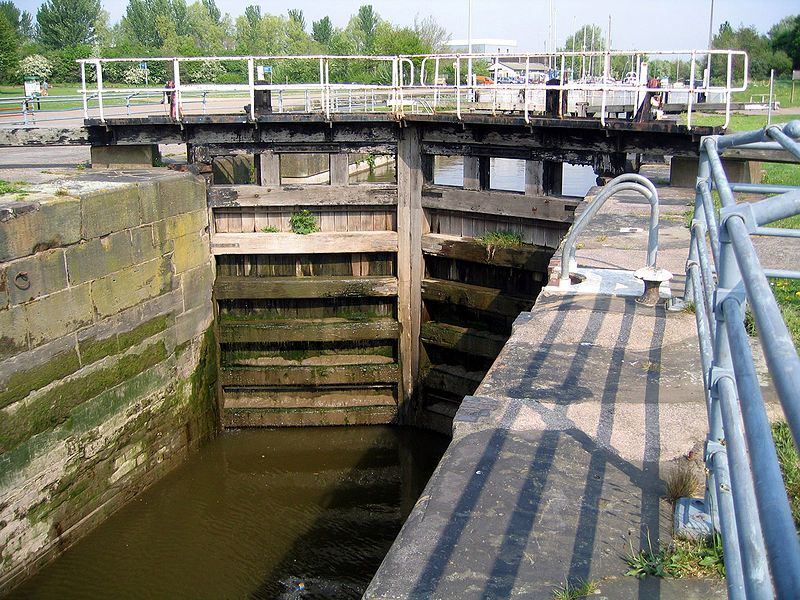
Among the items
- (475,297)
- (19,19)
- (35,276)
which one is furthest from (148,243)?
(19,19)

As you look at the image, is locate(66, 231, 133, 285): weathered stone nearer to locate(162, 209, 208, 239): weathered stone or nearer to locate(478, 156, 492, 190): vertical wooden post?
locate(162, 209, 208, 239): weathered stone

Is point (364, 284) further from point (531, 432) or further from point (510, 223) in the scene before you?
point (531, 432)

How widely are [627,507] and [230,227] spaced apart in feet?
32.1

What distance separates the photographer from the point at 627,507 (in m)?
3.28

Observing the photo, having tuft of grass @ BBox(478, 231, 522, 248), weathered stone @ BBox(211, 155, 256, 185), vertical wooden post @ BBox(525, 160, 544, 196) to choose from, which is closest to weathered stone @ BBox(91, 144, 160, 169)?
weathered stone @ BBox(211, 155, 256, 185)

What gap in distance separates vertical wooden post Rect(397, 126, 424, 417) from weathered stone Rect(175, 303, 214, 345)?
2.77 m

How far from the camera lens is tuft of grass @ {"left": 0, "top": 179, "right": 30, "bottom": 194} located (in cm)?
909

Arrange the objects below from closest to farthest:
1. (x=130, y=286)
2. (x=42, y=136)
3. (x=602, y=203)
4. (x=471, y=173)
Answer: (x=602, y=203) < (x=130, y=286) < (x=42, y=136) < (x=471, y=173)

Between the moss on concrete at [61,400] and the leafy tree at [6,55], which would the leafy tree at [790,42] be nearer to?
the leafy tree at [6,55]

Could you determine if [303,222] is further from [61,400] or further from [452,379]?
[61,400]

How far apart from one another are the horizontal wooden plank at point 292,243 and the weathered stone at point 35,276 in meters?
3.43

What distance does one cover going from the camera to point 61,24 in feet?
226

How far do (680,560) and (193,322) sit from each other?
944cm

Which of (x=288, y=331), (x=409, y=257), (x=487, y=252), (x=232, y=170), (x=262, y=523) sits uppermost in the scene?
(x=232, y=170)
